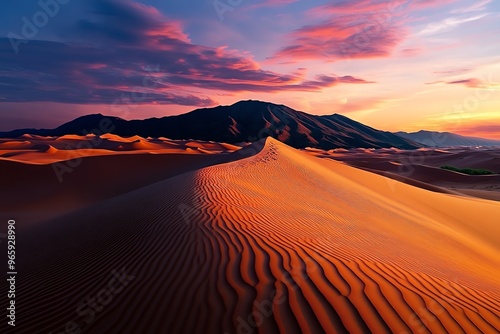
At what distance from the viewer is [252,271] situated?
13.1ft

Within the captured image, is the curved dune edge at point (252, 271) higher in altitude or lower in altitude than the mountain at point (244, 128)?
higher

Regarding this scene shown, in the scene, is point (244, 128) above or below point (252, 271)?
below

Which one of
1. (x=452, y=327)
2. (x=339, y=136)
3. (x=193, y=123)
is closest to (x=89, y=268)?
(x=452, y=327)

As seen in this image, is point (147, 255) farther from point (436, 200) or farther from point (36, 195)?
point (436, 200)

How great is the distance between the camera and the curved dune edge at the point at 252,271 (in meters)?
3.14

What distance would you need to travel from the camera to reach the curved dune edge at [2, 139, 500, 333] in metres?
3.14

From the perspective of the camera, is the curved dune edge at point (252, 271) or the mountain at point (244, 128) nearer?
the curved dune edge at point (252, 271)

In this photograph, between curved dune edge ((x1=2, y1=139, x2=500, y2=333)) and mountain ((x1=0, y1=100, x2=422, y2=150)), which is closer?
curved dune edge ((x1=2, y1=139, x2=500, y2=333))

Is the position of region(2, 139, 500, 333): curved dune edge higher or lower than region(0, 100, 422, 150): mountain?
higher

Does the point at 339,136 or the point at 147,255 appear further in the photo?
the point at 339,136

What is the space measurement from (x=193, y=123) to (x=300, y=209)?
6620 inches

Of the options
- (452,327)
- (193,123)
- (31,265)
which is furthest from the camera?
(193,123)

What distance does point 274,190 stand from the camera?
10.7 m

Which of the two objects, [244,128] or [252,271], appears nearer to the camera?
[252,271]
